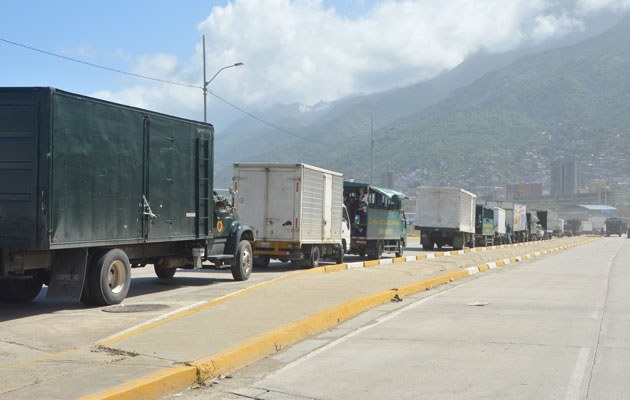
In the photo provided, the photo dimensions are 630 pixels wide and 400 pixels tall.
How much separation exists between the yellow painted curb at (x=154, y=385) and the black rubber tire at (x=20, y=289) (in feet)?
20.1

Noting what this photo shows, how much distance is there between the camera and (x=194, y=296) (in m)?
13.2

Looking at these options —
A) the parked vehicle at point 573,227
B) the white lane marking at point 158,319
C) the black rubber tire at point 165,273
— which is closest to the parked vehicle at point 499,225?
the black rubber tire at point 165,273

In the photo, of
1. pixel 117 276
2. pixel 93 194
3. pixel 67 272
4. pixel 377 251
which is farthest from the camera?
pixel 377 251

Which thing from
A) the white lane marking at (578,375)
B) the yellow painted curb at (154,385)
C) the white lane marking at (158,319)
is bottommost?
the white lane marking at (578,375)

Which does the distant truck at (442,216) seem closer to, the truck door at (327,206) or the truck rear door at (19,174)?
the truck door at (327,206)

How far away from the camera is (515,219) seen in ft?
200

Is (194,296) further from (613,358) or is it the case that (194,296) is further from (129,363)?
(613,358)

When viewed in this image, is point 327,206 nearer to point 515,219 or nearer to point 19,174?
point 19,174

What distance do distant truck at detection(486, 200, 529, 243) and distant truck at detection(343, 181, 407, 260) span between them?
30.8 m

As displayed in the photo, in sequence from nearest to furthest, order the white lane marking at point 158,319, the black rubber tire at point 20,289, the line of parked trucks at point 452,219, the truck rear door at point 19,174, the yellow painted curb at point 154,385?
the yellow painted curb at point 154,385
the white lane marking at point 158,319
the truck rear door at point 19,174
the black rubber tire at point 20,289
the line of parked trucks at point 452,219

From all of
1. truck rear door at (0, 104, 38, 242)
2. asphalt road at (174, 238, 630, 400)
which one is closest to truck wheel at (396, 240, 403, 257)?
asphalt road at (174, 238, 630, 400)

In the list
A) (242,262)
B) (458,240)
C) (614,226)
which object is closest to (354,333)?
(242,262)

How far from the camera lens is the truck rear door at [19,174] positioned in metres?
10.1

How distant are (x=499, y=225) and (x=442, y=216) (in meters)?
15.4
